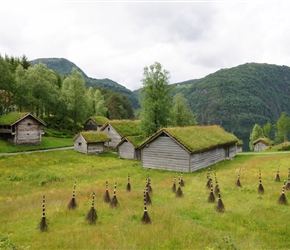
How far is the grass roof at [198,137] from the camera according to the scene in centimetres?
3209

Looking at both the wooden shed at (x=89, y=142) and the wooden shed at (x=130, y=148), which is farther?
the wooden shed at (x=89, y=142)

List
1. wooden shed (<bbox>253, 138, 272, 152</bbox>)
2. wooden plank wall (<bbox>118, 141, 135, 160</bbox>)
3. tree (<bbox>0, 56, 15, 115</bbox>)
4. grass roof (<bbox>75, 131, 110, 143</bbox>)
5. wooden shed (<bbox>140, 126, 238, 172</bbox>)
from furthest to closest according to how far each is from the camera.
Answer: wooden shed (<bbox>253, 138, 272, 152</bbox>) → grass roof (<bbox>75, 131, 110, 143</bbox>) → tree (<bbox>0, 56, 15, 115</bbox>) → wooden plank wall (<bbox>118, 141, 135, 160</bbox>) → wooden shed (<bbox>140, 126, 238, 172</bbox>)

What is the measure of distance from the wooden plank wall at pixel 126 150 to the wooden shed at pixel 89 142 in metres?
5.47

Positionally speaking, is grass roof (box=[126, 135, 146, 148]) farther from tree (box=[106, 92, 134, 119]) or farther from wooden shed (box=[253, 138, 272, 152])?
tree (box=[106, 92, 134, 119])

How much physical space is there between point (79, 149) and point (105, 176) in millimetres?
22506

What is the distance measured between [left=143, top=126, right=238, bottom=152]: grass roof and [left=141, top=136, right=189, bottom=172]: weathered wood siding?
1.00 m

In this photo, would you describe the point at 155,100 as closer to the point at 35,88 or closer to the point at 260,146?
the point at 35,88

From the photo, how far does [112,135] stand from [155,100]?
1441cm

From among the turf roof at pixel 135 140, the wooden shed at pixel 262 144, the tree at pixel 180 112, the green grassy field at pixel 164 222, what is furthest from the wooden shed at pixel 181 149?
the wooden shed at pixel 262 144

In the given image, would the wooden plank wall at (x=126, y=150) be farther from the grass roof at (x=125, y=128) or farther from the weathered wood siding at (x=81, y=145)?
the grass roof at (x=125, y=128)

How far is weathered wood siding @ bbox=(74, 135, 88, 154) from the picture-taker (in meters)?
50.7

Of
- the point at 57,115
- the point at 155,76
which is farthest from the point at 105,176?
the point at 57,115

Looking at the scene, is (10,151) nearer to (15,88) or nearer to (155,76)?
(15,88)

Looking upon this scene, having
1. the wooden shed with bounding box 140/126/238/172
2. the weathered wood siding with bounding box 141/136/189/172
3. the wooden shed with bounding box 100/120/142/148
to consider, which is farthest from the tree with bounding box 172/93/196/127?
the weathered wood siding with bounding box 141/136/189/172
